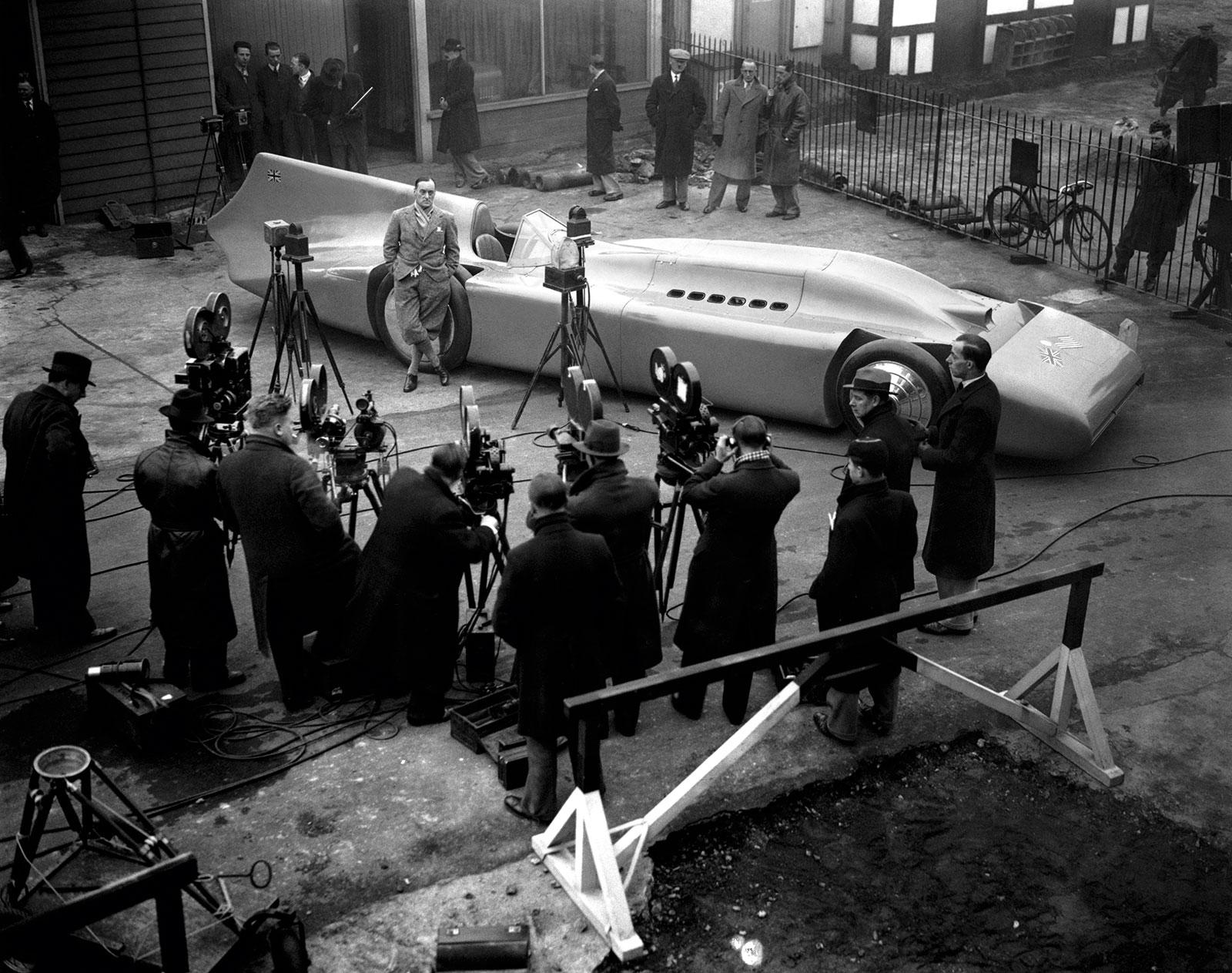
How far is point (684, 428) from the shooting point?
270 inches

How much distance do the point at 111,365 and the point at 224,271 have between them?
2.85m

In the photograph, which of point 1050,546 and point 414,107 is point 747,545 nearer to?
point 1050,546

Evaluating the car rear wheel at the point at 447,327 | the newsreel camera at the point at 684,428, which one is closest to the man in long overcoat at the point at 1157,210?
the car rear wheel at the point at 447,327

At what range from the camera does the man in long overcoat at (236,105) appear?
51.3ft

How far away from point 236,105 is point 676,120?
16.5ft

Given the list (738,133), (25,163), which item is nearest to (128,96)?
(25,163)

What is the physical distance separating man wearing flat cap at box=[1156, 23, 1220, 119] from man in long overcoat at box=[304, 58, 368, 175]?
10.9 meters

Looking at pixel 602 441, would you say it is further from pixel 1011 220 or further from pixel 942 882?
pixel 1011 220

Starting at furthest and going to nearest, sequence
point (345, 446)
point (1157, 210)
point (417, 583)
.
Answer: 1. point (1157, 210)
2. point (345, 446)
3. point (417, 583)

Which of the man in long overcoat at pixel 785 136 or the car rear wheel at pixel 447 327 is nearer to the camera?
the car rear wheel at pixel 447 327

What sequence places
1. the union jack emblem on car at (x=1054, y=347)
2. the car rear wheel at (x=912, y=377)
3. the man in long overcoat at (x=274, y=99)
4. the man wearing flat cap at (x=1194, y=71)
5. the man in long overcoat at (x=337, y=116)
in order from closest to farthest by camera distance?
the car rear wheel at (x=912, y=377) < the union jack emblem on car at (x=1054, y=347) < the man in long overcoat at (x=274, y=99) < the man in long overcoat at (x=337, y=116) < the man wearing flat cap at (x=1194, y=71)

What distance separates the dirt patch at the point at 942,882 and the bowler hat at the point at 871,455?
1.30 meters

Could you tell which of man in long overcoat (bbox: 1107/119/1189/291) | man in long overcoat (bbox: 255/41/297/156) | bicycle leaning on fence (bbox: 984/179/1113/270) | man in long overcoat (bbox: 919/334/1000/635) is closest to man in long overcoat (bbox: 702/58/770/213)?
bicycle leaning on fence (bbox: 984/179/1113/270)

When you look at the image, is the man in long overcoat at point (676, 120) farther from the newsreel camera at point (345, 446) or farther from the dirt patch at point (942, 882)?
the dirt patch at point (942, 882)
